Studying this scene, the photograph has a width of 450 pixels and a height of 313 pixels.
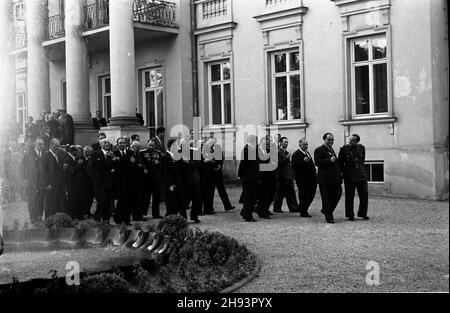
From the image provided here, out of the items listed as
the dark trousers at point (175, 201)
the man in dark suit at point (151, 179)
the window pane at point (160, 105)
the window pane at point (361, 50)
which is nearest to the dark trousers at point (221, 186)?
the man in dark suit at point (151, 179)

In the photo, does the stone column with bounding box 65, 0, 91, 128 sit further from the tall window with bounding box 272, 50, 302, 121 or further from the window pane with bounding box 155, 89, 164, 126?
the tall window with bounding box 272, 50, 302, 121

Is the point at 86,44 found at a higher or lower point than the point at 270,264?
higher

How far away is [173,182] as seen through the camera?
988 centimetres

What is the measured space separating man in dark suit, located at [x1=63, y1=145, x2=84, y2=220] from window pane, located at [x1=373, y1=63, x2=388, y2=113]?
633 centimetres

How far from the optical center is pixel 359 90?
42.6 ft

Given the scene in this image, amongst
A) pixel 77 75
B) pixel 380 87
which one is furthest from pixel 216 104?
pixel 380 87

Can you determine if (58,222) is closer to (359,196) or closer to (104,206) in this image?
(104,206)

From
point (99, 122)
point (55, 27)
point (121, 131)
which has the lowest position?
point (121, 131)

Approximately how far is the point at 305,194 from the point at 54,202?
4.38 metres

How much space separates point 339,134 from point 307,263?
7498mm

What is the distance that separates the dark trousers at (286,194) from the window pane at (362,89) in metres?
2.86
